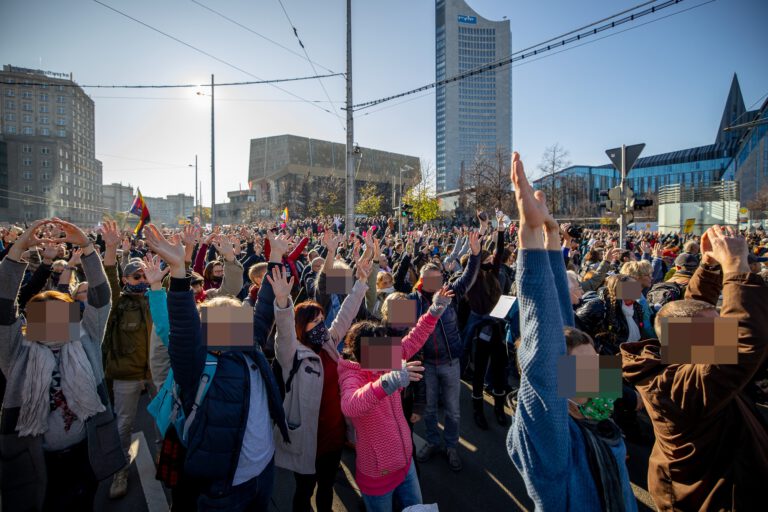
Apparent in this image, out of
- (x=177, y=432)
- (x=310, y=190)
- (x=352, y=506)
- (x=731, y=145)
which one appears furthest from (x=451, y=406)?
(x=731, y=145)

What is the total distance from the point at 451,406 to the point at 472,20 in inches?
5787

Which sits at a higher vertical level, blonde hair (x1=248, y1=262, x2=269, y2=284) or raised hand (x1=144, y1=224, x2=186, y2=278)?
raised hand (x1=144, y1=224, x2=186, y2=278)

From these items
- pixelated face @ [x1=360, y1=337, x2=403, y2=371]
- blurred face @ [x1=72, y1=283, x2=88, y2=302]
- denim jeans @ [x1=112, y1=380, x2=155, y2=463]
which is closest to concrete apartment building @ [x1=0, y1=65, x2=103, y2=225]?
blurred face @ [x1=72, y1=283, x2=88, y2=302]

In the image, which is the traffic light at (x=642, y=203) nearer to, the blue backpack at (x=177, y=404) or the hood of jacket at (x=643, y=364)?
the hood of jacket at (x=643, y=364)

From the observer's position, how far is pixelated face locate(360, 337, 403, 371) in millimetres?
2510

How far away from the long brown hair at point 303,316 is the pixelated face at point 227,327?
0.49 metres

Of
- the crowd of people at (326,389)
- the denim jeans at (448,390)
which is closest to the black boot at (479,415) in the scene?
the denim jeans at (448,390)

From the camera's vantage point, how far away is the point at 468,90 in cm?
12469

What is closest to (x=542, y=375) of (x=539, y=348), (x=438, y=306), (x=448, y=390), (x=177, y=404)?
(x=539, y=348)

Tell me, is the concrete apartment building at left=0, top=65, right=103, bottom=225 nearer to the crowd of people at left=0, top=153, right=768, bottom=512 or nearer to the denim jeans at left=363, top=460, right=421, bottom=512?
the crowd of people at left=0, top=153, right=768, bottom=512

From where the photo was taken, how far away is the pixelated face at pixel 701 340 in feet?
5.95

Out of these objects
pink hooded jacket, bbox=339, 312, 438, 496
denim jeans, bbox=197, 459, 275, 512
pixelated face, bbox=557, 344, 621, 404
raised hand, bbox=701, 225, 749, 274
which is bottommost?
denim jeans, bbox=197, 459, 275, 512

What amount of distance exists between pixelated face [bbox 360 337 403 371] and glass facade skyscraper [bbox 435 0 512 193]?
125537 mm

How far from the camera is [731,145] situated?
84.1 m
